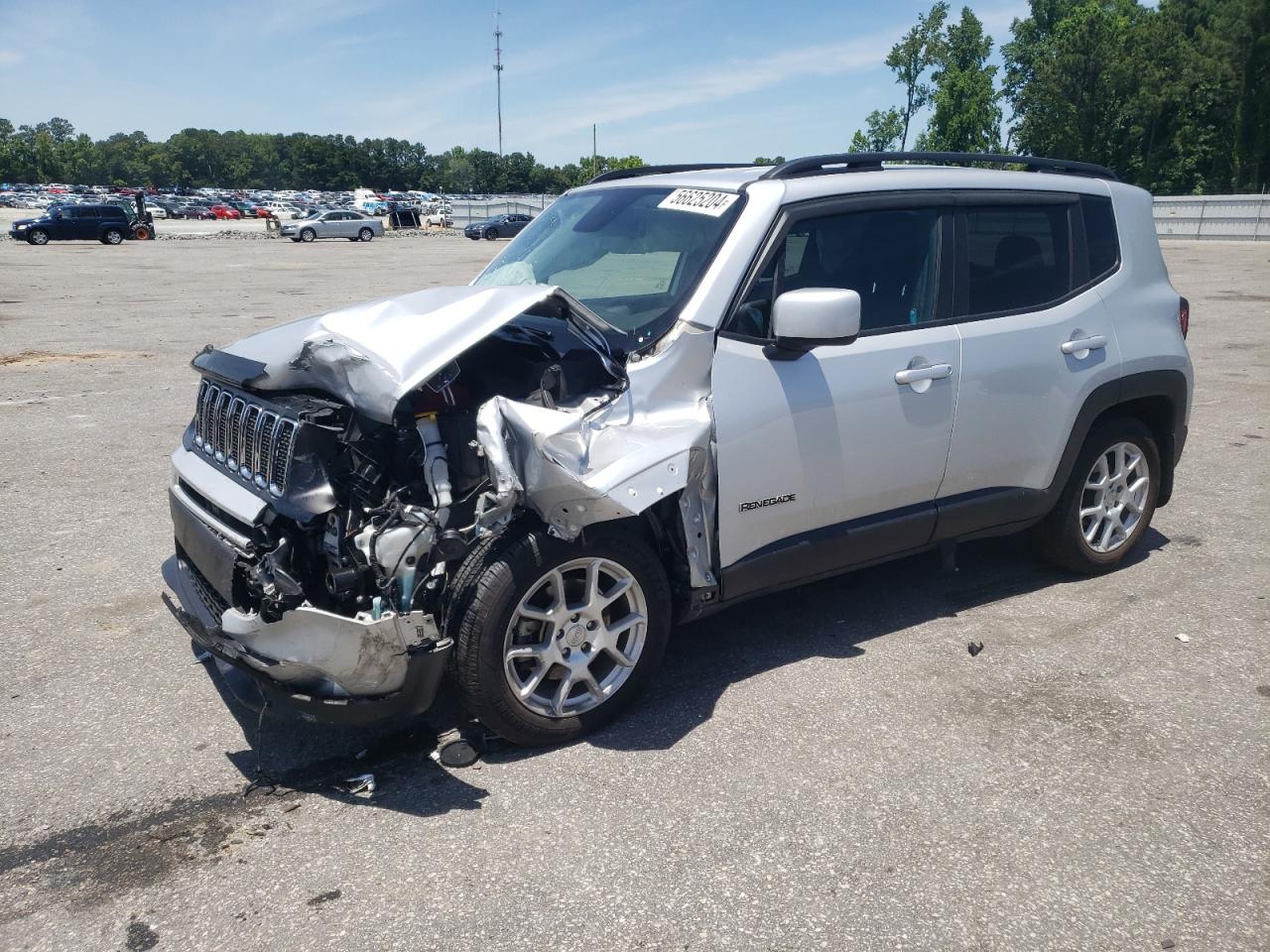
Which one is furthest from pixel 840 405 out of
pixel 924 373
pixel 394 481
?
pixel 394 481

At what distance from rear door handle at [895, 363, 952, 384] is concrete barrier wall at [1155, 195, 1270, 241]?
41860 millimetres

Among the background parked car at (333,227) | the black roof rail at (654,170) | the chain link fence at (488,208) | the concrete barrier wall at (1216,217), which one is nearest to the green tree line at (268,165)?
the chain link fence at (488,208)

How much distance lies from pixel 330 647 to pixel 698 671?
1.68 meters

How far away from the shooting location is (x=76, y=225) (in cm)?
4059

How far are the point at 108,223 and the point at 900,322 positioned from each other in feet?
148

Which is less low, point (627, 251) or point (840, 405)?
point (627, 251)

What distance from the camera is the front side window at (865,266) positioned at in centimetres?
384

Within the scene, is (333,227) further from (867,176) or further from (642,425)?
(642,425)

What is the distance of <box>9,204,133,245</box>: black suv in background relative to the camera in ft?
131

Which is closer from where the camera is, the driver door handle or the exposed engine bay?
the exposed engine bay

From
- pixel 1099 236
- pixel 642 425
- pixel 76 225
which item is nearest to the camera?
pixel 642 425

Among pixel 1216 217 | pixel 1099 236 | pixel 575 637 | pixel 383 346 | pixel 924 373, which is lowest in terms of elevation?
pixel 575 637

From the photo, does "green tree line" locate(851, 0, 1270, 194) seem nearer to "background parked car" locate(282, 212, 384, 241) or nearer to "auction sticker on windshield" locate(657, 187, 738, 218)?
"background parked car" locate(282, 212, 384, 241)

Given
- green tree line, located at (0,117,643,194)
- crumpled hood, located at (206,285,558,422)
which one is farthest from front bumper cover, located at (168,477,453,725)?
green tree line, located at (0,117,643,194)
